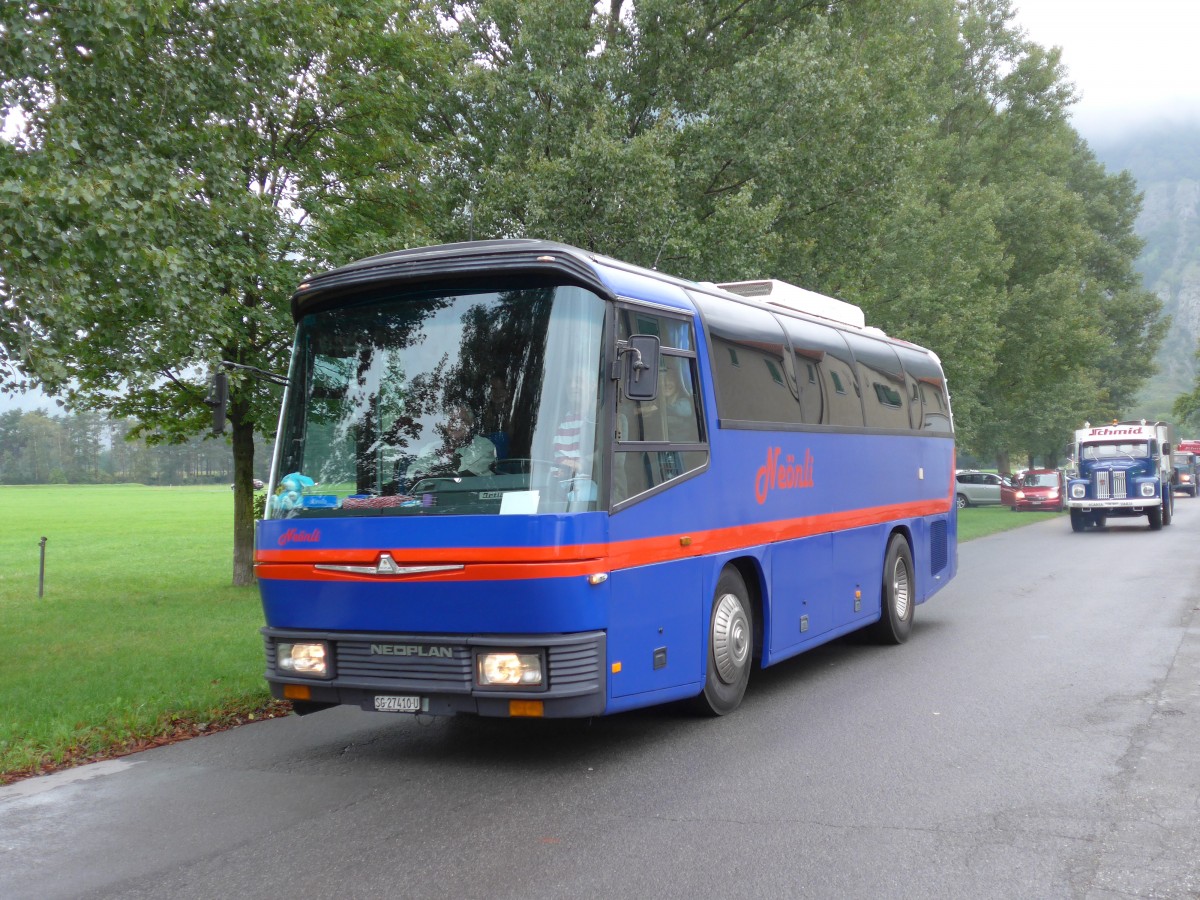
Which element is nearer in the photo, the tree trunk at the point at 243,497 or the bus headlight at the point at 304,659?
the bus headlight at the point at 304,659

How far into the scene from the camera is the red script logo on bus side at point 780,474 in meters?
8.66

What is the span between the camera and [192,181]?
35.8 ft

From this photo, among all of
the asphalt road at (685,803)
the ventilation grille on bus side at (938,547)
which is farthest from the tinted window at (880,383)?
the asphalt road at (685,803)

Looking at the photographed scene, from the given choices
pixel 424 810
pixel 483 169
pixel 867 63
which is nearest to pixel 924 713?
pixel 424 810

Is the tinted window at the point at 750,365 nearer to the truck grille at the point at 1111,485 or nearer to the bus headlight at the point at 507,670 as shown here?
the bus headlight at the point at 507,670

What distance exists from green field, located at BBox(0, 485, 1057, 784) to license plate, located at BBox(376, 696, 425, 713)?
213 centimetres

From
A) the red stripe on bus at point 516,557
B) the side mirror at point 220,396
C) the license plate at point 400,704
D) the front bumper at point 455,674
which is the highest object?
the side mirror at point 220,396

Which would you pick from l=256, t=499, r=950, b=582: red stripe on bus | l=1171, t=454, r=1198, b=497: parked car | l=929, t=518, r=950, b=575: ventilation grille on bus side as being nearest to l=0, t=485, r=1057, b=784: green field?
l=256, t=499, r=950, b=582: red stripe on bus

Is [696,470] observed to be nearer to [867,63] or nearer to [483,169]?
[483,169]

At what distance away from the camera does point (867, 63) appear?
25.0 metres

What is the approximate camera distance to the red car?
45.9 m

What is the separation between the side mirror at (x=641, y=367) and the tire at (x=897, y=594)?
18.8 ft

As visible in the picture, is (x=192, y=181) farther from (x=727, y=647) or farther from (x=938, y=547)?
(x=938, y=547)

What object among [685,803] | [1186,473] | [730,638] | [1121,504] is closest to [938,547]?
[730,638]
